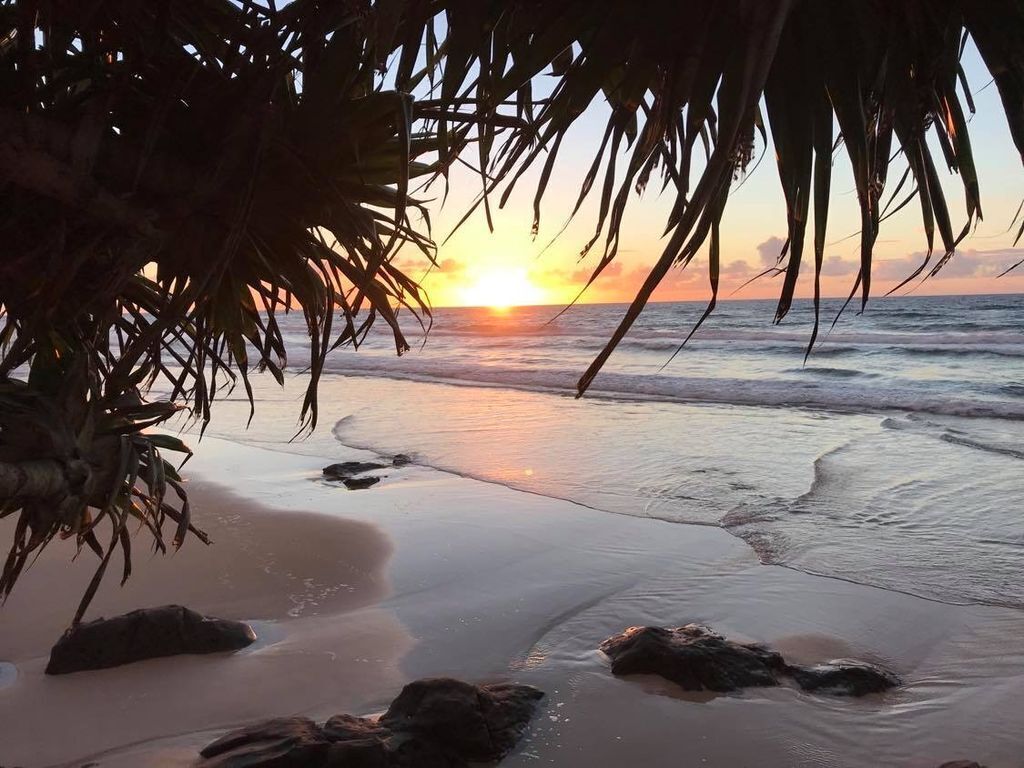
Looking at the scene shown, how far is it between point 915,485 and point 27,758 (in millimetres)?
7478

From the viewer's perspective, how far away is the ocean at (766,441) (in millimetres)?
6246

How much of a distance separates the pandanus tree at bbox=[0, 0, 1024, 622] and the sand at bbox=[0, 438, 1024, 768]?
1.90 metres

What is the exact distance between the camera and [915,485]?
8062 mm

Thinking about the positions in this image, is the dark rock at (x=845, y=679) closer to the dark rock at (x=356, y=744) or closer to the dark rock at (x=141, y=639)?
the dark rock at (x=356, y=744)

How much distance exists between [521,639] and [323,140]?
3.33 metres

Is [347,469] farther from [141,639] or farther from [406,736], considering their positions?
[406,736]

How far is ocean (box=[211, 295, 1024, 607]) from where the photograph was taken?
6.25 m

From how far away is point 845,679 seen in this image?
3.85 meters

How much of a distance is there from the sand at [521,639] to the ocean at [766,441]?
0.66 meters

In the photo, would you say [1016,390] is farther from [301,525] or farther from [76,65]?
[76,65]

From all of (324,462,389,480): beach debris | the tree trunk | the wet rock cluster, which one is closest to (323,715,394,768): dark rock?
the tree trunk

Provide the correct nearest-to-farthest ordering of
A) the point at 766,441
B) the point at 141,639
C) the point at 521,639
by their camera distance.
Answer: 1. the point at 141,639
2. the point at 521,639
3. the point at 766,441

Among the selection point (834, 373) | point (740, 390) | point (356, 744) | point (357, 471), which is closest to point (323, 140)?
point (356, 744)

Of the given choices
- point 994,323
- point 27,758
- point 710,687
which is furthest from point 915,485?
point 994,323
